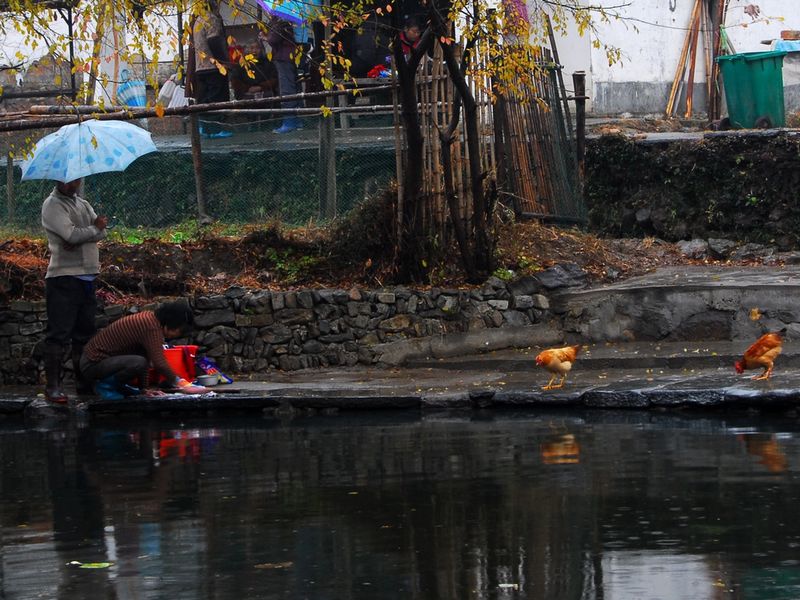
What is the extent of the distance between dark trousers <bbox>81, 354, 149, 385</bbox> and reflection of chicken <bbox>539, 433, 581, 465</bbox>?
422 cm

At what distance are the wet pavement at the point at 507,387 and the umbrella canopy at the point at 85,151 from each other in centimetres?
217

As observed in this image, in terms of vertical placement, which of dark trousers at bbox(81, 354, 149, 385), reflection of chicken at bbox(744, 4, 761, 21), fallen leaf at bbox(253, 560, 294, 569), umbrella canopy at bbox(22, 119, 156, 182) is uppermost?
reflection of chicken at bbox(744, 4, 761, 21)

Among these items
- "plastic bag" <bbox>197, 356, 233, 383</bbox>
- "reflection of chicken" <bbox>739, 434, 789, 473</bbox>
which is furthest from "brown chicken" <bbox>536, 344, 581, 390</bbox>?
"plastic bag" <bbox>197, 356, 233, 383</bbox>

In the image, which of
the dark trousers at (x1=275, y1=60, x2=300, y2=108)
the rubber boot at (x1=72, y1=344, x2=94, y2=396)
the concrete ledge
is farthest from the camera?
the dark trousers at (x1=275, y1=60, x2=300, y2=108)

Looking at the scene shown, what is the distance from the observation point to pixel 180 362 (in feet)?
40.1

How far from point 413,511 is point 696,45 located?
18.9 meters

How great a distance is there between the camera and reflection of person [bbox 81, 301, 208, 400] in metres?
11.7

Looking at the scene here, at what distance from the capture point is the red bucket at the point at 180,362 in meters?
12.1

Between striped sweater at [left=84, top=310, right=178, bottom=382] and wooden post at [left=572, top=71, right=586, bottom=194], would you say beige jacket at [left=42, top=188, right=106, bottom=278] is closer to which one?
striped sweater at [left=84, top=310, right=178, bottom=382]

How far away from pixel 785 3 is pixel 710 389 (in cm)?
1687

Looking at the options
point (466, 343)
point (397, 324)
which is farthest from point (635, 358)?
point (397, 324)

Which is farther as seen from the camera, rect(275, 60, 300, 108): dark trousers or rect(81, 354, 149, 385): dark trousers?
rect(275, 60, 300, 108): dark trousers

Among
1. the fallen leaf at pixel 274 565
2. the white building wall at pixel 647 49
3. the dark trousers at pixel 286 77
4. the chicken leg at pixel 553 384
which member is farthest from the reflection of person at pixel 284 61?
the fallen leaf at pixel 274 565

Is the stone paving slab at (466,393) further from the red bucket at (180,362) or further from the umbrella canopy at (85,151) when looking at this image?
the umbrella canopy at (85,151)
